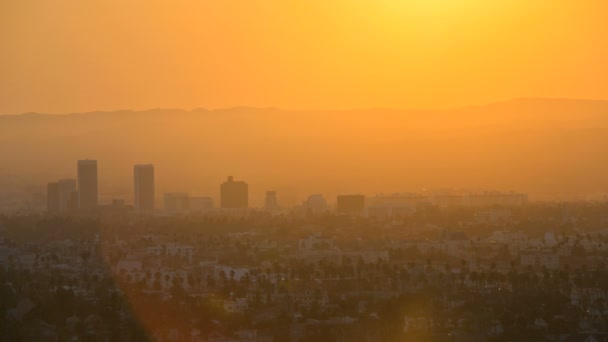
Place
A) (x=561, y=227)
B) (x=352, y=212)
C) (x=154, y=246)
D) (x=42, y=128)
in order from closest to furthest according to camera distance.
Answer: (x=154, y=246)
(x=561, y=227)
(x=352, y=212)
(x=42, y=128)

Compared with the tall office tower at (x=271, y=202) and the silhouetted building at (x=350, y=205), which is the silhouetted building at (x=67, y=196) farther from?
the silhouetted building at (x=350, y=205)

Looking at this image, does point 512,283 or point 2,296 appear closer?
point 2,296

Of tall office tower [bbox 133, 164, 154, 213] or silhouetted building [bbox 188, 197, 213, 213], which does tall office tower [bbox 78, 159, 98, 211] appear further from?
silhouetted building [bbox 188, 197, 213, 213]

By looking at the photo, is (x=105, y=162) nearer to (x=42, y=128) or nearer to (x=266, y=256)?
(x=42, y=128)

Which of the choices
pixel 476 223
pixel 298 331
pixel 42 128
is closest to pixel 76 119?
pixel 42 128

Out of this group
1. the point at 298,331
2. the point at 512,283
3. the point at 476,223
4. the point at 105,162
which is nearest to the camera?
the point at 298,331

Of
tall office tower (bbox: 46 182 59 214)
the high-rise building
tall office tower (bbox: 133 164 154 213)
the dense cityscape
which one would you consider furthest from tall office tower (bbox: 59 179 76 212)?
the dense cityscape

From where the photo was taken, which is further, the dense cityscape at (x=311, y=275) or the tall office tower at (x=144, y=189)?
the tall office tower at (x=144, y=189)

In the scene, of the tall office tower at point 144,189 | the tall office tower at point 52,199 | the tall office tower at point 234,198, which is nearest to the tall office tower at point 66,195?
the tall office tower at point 52,199
